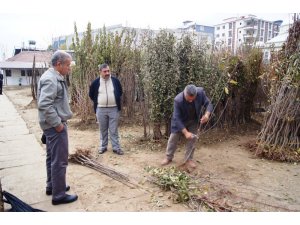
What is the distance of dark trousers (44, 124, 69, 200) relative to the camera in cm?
339

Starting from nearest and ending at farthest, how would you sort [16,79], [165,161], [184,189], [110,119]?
[184,189], [165,161], [110,119], [16,79]

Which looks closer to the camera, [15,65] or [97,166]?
[97,166]

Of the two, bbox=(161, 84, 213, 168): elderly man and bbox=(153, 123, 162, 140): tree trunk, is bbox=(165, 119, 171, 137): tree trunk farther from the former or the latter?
bbox=(161, 84, 213, 168): elderly man

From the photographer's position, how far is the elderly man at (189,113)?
15.0 feet

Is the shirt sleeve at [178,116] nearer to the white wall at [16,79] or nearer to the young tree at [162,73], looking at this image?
the young tree at [162,73]

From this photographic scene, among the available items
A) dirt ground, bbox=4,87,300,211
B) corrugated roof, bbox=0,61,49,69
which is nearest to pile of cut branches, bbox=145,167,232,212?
dirt ground, bbox=4,87,300,211

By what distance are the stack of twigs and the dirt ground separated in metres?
0.09

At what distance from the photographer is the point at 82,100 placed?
8484mm

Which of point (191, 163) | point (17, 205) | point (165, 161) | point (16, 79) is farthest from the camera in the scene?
point (16, 79)

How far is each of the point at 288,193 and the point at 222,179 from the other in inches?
37.9

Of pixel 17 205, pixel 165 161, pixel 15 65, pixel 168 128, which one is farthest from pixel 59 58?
pixel 15 65

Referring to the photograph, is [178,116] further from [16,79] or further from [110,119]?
[16,79]

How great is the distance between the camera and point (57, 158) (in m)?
3.43

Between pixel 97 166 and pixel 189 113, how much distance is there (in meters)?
1.84
